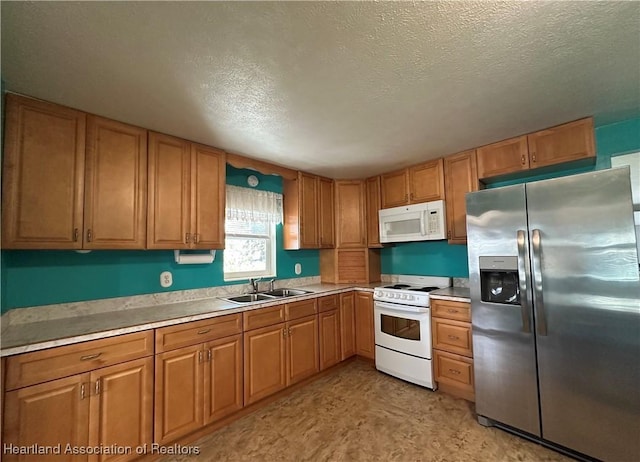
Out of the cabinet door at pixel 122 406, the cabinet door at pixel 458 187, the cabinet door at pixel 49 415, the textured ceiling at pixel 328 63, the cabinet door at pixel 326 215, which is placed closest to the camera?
the textured ceiling at pixel 328 63

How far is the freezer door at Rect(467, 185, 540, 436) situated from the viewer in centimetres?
198

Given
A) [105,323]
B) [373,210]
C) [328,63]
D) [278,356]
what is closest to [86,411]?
[105,323]

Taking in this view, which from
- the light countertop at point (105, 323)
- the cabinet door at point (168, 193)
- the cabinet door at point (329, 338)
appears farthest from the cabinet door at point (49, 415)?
A: the cabinet door at point (329, 338)

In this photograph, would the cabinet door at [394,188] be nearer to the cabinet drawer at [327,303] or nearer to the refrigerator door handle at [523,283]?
the cabinet drawer at [327,303]

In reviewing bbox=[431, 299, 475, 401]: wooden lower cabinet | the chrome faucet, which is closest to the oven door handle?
bbox=[431, 299, 475, 401]: wooden lower cabinet

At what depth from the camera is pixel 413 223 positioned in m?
3.25

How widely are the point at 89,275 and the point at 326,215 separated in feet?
8.32

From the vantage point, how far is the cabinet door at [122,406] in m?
1.64

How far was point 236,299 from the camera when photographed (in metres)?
2.77

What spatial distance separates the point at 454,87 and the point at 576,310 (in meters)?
1.65

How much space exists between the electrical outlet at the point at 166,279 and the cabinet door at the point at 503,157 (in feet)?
10.3

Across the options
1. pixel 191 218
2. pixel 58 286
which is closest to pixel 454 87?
pixel 191 218

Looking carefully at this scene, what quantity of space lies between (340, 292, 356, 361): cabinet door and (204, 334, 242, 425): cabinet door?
1.37 m

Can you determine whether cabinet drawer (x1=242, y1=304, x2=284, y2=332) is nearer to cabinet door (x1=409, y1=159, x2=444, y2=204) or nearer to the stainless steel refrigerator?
the stainless steel refrigerator
